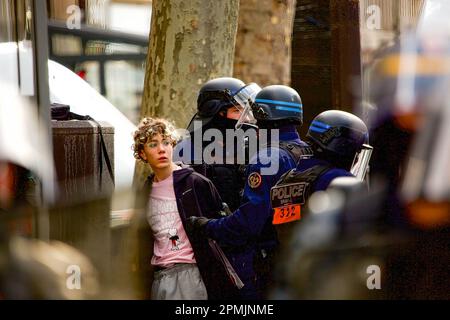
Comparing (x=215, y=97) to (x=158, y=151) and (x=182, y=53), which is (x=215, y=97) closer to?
(x=182, y=53)

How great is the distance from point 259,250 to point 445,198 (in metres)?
0.95

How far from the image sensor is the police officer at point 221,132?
16.0 feet

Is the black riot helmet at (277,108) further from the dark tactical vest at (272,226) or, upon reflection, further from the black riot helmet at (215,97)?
the black riot helmet at (215,97)

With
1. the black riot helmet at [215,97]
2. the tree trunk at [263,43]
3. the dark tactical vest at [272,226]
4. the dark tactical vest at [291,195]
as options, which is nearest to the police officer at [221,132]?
the black riot helmet at [215,97]

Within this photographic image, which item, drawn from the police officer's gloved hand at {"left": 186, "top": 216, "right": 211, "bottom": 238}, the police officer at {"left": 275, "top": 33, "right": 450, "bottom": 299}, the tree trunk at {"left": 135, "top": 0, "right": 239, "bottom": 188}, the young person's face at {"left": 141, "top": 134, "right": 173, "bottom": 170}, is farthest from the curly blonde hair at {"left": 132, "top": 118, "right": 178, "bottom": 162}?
the tree trunk at {"left": 135, "top": 0, "right": 239, "bottom": 188}

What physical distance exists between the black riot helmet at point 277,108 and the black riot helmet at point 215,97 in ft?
2.10

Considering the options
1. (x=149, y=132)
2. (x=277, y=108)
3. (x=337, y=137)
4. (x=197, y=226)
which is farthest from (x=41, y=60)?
(x=337, y=137)

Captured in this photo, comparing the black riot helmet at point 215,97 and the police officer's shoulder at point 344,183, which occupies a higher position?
the black riot helmet at point 215,97

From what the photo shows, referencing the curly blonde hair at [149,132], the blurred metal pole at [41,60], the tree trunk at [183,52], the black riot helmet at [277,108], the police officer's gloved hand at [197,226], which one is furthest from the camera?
the tree trunk at [183,52]

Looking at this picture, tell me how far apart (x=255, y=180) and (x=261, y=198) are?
92mm

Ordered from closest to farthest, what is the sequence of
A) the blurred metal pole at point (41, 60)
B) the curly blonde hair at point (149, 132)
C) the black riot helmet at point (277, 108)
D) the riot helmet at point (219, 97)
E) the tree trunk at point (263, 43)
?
the blurred metal pole at point (41, 60)
the curly blonde hair at point (149, 132)
the black riot helmet at point (277, 108)
the riot helmet at point (219, 97)
the tree trunk at point (263, 43)

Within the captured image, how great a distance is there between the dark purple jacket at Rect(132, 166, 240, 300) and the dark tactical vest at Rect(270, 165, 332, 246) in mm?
367

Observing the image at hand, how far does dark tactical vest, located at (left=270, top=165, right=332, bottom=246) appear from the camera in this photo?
3.99m

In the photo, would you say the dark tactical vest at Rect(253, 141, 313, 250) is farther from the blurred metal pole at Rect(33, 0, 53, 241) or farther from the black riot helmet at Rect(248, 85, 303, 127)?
the blurred metal pole at Rect(33, 0, 53, 241)
